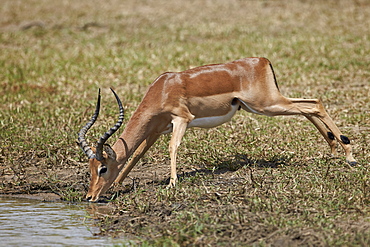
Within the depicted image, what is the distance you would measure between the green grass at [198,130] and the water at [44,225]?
268 mm

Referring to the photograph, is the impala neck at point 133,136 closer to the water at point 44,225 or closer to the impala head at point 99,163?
the impala head at point 99,163

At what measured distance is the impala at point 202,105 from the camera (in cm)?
666

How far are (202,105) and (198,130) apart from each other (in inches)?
68.5

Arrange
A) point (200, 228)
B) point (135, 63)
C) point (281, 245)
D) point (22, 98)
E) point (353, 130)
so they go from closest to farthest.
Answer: point (281, 245), point (200, 228), point (353, 130), point (22, 98), point (135, 63)

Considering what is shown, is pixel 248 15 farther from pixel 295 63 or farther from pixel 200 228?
pixel 200 228

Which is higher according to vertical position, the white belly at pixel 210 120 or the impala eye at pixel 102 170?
the white belly at pixel 210 120

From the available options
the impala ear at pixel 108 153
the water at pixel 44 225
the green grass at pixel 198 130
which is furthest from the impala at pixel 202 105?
the water at pixel 44 225

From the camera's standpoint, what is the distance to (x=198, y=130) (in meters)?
8.66

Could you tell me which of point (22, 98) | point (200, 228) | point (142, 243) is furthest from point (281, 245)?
point (22, 98)

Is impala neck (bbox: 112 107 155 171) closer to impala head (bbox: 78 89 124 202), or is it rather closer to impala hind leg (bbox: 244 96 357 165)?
impala head (bbox: 78 89 124 202)

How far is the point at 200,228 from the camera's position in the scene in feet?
16.3

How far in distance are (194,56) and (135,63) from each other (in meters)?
1.32

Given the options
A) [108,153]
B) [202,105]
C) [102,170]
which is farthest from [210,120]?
[102,170]

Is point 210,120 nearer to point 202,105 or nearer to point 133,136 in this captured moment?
point 202,105
